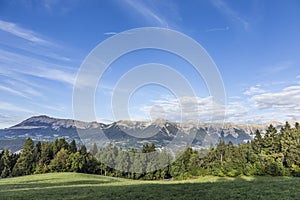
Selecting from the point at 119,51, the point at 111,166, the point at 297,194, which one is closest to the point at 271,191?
the point at 297,194

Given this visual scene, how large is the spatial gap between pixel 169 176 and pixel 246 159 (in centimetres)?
2291

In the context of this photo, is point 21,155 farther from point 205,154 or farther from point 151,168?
point 205,154

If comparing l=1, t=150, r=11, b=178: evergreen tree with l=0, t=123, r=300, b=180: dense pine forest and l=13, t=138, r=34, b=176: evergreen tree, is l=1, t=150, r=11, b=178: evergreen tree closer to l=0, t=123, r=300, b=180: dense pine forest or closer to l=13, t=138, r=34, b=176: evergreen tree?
l=0, t=123, r=300, b=180: dense pine forest

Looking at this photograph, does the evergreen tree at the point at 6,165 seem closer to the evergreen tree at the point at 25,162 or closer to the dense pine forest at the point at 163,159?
the dense pine forest at the point at 163,159

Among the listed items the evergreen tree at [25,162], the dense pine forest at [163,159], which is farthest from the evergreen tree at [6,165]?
the evergreen tree at [25,162]

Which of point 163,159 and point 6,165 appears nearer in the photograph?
point 6,165

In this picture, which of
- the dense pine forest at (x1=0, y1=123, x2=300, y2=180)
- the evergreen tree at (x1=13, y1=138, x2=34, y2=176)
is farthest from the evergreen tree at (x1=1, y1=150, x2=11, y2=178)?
the evergreen tree at (x1=13, y1=138, x2=34, y2=176)

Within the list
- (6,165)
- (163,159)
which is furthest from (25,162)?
(163,159)

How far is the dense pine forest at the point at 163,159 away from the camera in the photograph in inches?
2346

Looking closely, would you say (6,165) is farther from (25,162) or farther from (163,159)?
(163,159)

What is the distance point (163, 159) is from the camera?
255 ft

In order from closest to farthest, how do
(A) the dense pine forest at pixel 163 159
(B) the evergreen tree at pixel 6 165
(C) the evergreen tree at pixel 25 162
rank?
1. (A) the dense pine forest at pixel 163 159
2. (C) the evergreen tree at pixel 25 162
3. (B) the evergreen tree at pixel 6 165

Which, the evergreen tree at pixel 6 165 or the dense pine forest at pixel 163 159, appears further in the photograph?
the evergreen tree at pixel 6 165

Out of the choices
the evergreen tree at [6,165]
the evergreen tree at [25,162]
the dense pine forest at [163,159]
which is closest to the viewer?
the dense pine forest at [163,159]
